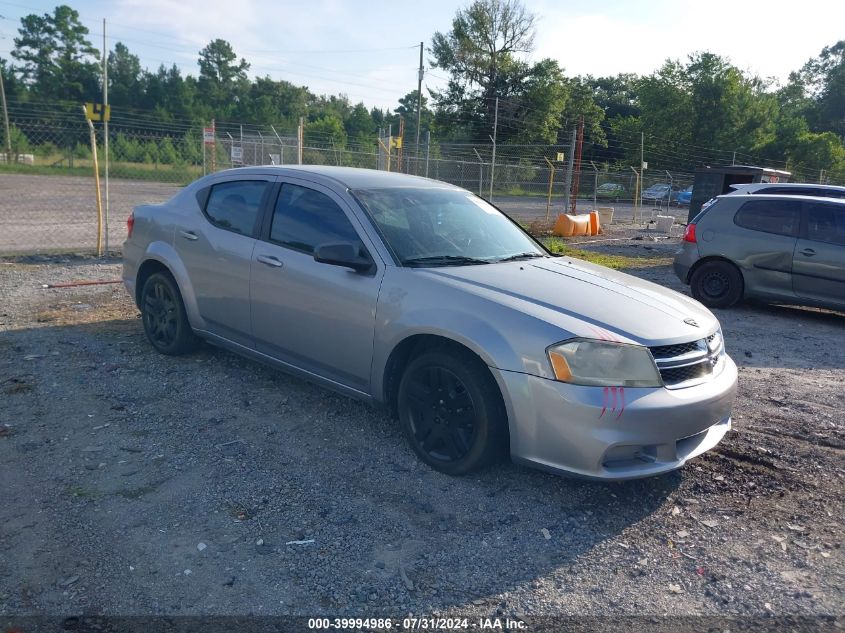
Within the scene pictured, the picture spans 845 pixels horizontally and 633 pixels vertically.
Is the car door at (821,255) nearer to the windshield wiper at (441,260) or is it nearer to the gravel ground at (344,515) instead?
the gravel ground at (344,515)

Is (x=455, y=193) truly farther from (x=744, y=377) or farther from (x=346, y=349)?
(x=744, y=377)

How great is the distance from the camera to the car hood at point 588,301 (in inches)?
144

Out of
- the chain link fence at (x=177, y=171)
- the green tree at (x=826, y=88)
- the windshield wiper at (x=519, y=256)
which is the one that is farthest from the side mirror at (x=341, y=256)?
the green tree at (x=826, y=88)

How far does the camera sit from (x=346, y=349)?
4.37m

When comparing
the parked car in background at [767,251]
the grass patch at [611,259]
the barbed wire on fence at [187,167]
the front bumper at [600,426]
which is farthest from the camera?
the barbed wire on fence at [187,167]

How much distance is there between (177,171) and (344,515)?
1170 inches

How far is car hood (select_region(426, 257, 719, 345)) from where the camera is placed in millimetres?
3658

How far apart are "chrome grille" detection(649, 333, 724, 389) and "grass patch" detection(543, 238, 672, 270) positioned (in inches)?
360

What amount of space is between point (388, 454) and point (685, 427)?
171 cm

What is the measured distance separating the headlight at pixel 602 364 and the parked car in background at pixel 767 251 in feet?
20.6

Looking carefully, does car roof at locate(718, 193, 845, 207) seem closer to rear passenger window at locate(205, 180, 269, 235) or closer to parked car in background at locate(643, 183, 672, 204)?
rear passenger window at locate(205, 180, 269, 235)

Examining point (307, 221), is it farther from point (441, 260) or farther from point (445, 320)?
point (445, 320)

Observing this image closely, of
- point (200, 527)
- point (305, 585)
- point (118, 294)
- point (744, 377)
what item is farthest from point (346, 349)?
point (118, 294)

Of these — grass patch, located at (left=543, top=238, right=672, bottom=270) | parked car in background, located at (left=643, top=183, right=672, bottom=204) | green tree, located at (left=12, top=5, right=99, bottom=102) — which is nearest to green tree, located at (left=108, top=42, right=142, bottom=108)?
green tree, located at (left=12, top=5, right=99, bottom=102)
